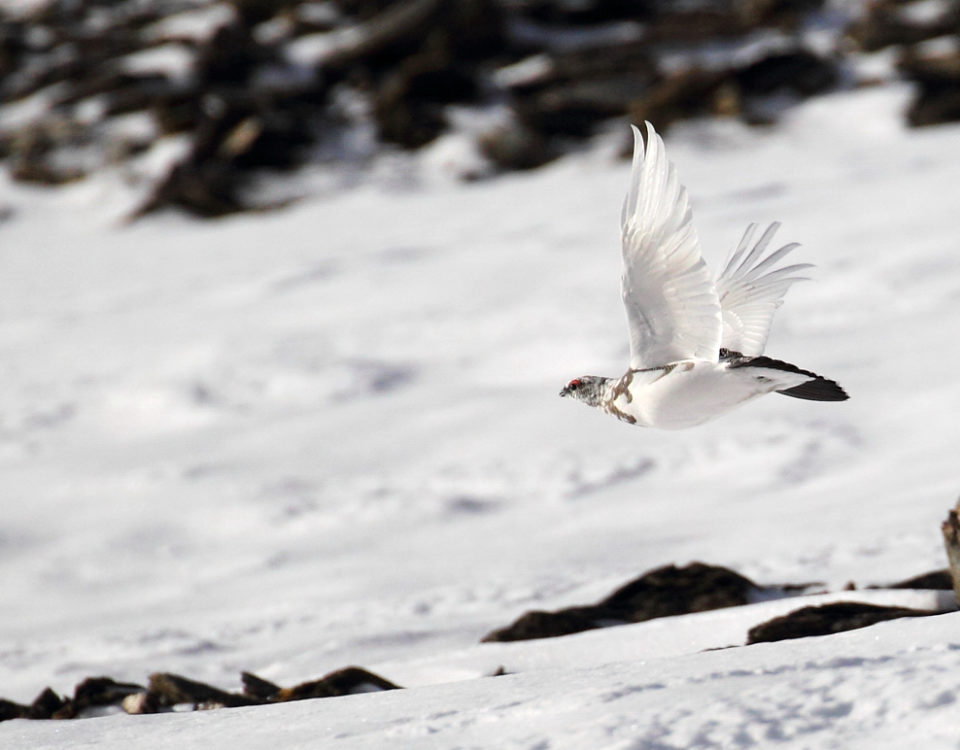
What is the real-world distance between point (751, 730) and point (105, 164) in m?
14.2

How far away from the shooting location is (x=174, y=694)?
4.23 metres

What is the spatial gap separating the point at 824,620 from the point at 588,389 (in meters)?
1.21

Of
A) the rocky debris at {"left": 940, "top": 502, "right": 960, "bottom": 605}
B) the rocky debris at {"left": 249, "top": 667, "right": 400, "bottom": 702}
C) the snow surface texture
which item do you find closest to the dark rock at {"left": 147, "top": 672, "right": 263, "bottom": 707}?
the rocky debris at {"left": 249, "top": 667, "right": 400, "bottom": 702}

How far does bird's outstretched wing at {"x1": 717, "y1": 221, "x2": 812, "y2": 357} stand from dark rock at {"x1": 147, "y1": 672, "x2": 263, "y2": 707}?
2.11m

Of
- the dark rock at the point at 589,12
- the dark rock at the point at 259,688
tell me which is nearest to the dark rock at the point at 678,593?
the dark rock at the point at 259,688

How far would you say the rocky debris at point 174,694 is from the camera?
4039 mm

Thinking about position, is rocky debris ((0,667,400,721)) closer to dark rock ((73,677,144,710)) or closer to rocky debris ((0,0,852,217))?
dark rock ((73,677,144,710))

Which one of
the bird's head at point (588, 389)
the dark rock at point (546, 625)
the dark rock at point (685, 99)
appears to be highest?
the dark rock at point (685, 99)

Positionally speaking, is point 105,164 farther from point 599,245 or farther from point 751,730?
point 751,730

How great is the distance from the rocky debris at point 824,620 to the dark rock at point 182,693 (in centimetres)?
174

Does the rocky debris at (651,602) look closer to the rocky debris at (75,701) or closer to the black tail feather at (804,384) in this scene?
the rocky debris at (75,701)

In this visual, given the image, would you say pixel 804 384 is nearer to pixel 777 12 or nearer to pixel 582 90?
pixel 582 90

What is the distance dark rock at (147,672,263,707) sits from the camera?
13.7ft

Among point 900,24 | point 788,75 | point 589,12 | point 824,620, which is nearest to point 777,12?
point 900,24
